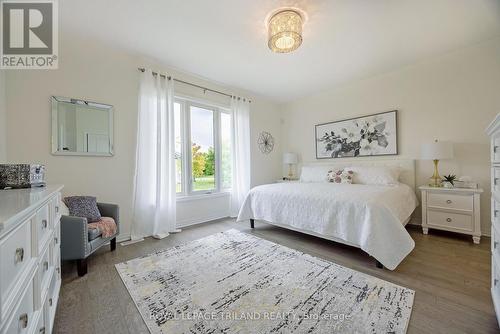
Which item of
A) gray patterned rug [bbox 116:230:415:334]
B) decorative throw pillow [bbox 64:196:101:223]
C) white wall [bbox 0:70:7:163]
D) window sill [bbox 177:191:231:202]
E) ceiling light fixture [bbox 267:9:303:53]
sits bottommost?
gray patterned rug [bbox 116:230:415:334]

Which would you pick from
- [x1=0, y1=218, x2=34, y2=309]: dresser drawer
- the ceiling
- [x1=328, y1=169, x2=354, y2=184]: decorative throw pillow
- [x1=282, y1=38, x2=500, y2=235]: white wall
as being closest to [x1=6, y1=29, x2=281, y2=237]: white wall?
the ceiling

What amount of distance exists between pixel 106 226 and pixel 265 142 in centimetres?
330

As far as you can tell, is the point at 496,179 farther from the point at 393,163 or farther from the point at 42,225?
the point at 42,225

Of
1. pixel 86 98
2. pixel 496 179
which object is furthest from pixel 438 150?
pixel 86 98

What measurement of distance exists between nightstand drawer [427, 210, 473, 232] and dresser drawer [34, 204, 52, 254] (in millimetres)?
3831

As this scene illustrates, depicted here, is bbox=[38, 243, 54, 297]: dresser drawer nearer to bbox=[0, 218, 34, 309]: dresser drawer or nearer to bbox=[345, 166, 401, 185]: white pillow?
bbox=[0, 218, 34, 309]: dresser drawer

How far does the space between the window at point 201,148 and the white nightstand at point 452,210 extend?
3.07m

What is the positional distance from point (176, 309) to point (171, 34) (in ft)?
8.82

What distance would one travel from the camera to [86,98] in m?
2.48

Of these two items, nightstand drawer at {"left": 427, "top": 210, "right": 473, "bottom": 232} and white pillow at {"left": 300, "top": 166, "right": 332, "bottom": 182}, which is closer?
nightstand drawer at {"left": 427, "top": 210, "right": 473, "bottom": 232}

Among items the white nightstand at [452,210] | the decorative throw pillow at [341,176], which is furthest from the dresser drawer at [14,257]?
the white nightstand at [452,210]

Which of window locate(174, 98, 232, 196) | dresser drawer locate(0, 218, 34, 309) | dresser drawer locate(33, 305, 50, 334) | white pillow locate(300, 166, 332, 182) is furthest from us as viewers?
white pillow locate(300, 166, 332, 182)

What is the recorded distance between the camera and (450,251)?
2.25 metres

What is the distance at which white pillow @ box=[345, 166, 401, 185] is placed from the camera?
302 cm
